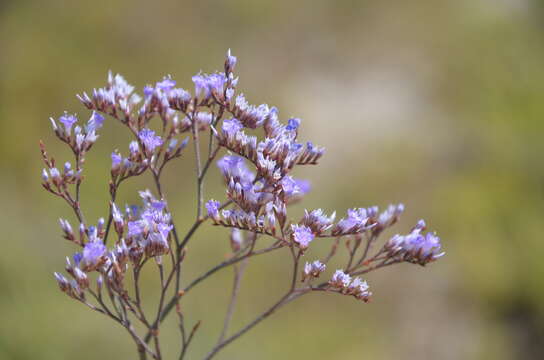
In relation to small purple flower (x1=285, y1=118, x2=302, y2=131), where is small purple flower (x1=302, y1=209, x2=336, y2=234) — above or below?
below

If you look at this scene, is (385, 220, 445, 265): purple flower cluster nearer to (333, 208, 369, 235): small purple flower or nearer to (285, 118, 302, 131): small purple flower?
Result: (333, 208, 369, 235): small purple flower

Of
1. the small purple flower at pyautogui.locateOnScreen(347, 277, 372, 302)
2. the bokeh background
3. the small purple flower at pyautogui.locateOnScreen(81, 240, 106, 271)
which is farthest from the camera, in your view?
the bokeh background

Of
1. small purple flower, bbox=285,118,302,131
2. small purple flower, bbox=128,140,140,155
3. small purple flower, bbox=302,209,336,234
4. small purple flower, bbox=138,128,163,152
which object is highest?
small purple flower, bbox=285,118,302,131

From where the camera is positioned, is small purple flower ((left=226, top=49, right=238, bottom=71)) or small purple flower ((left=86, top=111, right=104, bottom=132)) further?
small purple flower ((left=86, top=111, right=104, bottom=132))

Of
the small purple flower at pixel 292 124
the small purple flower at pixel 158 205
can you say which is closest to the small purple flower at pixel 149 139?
the small purple flower at pixel 158 205

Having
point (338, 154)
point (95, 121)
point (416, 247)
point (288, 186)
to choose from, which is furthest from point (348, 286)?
point (338, 154)

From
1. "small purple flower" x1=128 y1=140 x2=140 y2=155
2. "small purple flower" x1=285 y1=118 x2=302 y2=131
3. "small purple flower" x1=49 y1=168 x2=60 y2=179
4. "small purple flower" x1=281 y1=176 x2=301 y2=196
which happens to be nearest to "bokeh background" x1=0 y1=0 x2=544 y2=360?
"small purple flower" x1=49 y1=168 x2=60 y2=179

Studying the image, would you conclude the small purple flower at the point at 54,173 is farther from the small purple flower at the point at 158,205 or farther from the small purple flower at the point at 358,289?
the small purple flower at the point at 358,289

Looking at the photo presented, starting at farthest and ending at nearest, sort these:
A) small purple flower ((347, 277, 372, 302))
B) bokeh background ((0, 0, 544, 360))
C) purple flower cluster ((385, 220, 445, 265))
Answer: bokeh background ((0, 0, 544, 360))
purple flower cluster ((385, 220, 445, 265))
small purple flower ((347, 277, 372, 302))
